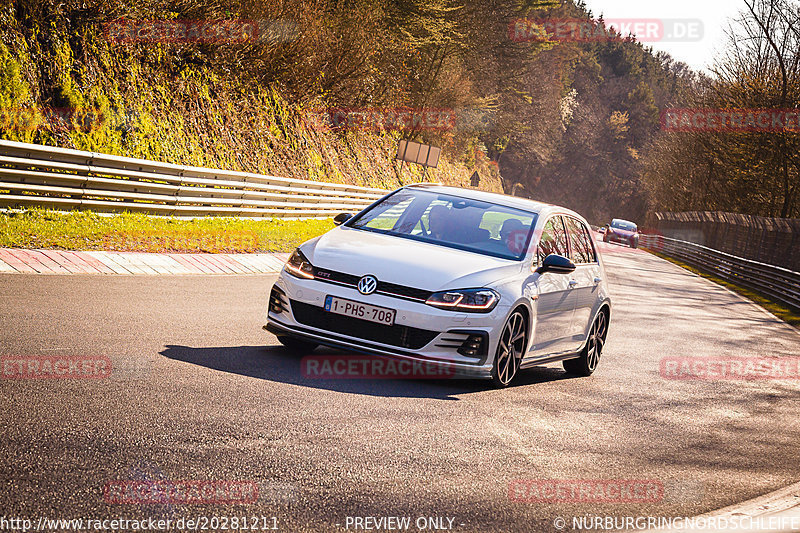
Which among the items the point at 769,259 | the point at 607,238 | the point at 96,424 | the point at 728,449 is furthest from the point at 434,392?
the point at 607,238

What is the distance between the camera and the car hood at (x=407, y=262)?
7.34 meters

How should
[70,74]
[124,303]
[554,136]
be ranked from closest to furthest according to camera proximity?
[124,303] → [70,74] → [554,136]

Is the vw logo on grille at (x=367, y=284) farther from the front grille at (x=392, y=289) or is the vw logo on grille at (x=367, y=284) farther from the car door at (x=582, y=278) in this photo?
the car door at (x=582, y=278)

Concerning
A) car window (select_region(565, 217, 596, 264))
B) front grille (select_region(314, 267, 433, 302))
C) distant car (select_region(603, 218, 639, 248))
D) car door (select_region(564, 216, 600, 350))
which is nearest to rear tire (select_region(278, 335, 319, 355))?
front grille (select_region(314, 267, 433, 302))

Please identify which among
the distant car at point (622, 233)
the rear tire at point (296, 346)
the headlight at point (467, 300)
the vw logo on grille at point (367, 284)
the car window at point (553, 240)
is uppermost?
the car window at point (553, 240)

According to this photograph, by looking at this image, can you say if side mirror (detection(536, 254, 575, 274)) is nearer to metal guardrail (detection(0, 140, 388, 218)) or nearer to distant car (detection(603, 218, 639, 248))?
metal guardrail (detection(0, 140, 388, 218))

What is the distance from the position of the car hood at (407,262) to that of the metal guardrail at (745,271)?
20664 millimetres

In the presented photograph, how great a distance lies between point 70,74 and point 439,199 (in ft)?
45.4

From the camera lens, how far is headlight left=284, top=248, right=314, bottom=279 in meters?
7.60

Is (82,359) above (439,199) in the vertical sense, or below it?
below

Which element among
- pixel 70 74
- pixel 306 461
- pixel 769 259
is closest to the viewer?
pixel 306 461

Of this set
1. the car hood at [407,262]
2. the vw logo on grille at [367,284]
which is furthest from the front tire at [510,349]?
the vw logo on grille at [367,284]

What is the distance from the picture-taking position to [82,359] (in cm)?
674

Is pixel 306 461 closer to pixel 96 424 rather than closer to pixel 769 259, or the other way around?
pixel 96 424
